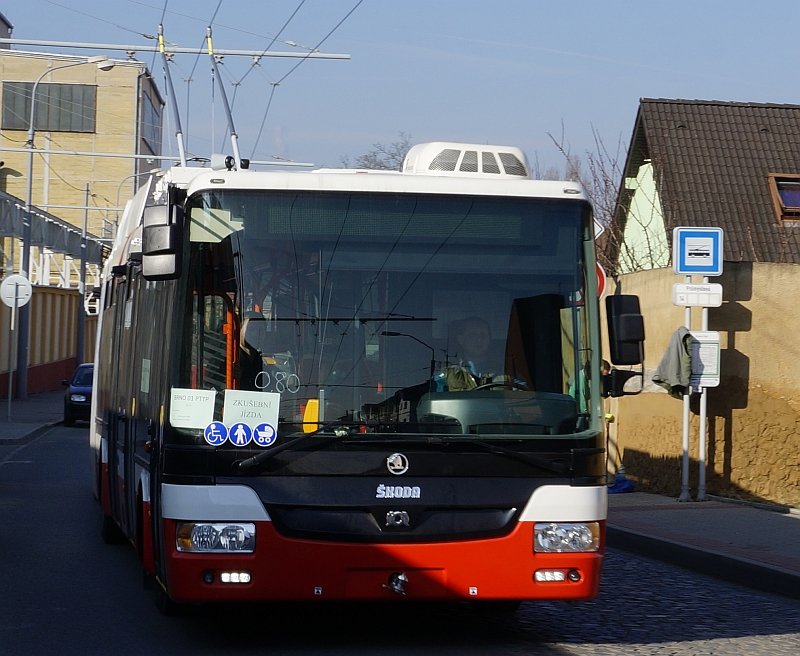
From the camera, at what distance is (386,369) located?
6.66 meters

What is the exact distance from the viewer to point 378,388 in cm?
663

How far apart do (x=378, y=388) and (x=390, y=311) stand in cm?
43

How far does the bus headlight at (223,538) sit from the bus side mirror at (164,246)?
1.29 meters

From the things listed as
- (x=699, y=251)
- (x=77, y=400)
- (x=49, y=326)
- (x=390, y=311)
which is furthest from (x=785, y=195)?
(x=49, y=326)

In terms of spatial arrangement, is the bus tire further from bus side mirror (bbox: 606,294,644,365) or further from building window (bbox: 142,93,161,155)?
building window (bbox: 142,93,161,155)

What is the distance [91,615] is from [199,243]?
2.71 meters

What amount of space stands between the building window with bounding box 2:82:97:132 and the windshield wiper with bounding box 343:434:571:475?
68812 millimetres

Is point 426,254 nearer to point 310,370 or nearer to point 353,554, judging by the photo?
point 310,370

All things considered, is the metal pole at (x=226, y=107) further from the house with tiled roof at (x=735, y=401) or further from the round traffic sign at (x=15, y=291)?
the round traffic sign at (x=15, y=291)

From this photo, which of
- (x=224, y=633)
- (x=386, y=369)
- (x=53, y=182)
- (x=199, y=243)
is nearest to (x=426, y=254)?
(x=386, y=369)

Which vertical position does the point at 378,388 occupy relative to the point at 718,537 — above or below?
above

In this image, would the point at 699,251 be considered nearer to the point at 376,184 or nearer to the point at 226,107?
the point at 226,107

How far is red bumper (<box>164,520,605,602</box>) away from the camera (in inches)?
254

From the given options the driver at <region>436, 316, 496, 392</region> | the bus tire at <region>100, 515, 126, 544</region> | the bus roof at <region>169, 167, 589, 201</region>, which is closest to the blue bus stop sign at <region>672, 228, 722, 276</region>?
the bus tire at <region>100, 515, 126, 544</region>
